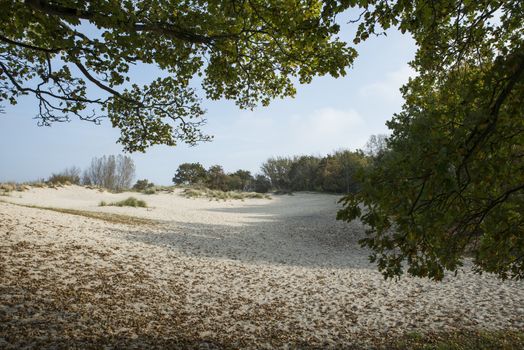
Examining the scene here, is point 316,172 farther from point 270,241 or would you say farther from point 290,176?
point 270,241

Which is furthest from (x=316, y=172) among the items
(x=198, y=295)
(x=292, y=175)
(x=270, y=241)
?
(x=198, y=295)

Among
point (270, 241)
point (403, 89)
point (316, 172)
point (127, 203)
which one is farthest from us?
point (316, 172)

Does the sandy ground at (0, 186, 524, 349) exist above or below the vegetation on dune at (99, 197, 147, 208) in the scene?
below

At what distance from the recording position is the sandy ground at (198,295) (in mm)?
5320

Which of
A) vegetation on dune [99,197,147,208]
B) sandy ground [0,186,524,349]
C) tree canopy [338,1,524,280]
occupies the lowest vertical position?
sandy ground [0,186,524,349]

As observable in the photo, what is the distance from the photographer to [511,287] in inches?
347

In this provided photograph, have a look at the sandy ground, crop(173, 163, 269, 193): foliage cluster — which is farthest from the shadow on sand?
crop(173, 163, 269, 193): foliage cluster

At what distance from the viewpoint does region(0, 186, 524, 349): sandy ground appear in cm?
532

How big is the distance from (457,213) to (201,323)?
14.8 ft

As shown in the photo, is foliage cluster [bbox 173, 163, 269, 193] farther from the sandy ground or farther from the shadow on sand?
the sandy ground

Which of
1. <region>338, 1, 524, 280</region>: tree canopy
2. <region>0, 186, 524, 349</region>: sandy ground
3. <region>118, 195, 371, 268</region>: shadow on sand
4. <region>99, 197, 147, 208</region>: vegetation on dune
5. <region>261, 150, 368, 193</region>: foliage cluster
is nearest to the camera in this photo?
<region>338, 1, 524, 280</region>: tree canopy

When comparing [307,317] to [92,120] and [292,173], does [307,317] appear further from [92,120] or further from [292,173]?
[292,173]

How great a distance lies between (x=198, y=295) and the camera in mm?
7426

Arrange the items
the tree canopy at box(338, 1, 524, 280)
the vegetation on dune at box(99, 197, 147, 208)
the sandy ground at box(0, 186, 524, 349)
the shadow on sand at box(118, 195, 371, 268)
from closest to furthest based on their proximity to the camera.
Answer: the tree canopy at box(338, 1, 524, 280), the sandy ground at box(0, 186, 524, 349), the shadow on sand at box(118, 195, 371, 268), the vegetation on dune at box(99, 197, 147, 208)
